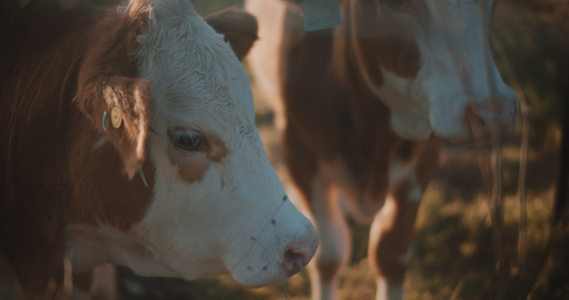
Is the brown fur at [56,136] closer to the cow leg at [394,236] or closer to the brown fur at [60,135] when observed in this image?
the brown fur at [60,135]

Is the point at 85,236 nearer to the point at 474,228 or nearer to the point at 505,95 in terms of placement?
the point at 505,95

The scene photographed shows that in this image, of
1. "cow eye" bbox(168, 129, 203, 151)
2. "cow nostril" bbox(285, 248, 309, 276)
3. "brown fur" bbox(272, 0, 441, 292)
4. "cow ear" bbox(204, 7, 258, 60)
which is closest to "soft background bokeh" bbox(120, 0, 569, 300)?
"cow ear" bbox(204, 7, 258, 60)

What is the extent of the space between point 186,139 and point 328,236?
1.20 m

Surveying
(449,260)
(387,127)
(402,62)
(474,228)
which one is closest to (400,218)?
(387,127)

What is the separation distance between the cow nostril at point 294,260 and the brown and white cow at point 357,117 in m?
0.70

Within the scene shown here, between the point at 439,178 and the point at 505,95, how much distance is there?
7.16 feet

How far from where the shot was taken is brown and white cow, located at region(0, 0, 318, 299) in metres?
1.21

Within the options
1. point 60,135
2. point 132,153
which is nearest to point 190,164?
point 132,153

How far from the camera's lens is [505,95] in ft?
5.10

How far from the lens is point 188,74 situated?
1224mm

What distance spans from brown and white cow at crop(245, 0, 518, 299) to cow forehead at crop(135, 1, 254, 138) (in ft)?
2.33

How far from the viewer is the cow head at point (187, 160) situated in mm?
1206

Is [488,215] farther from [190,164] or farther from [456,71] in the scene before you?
[190,164]

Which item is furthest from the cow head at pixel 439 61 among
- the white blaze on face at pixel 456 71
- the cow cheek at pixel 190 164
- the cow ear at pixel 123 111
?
the cow ear at pixel 123 111
